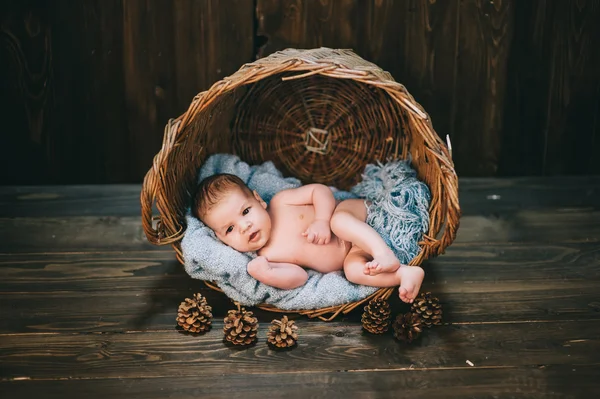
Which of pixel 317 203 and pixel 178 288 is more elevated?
pixel 317 203

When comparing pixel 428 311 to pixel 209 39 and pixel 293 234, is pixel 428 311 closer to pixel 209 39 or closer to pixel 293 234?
pixel 293 234

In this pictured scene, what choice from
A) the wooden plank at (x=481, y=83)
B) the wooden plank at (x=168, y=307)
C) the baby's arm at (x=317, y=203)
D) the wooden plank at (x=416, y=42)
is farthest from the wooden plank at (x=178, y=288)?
the wooden plank at (x=416, y=42)

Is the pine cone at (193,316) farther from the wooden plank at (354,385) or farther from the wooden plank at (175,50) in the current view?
the wooden plank at (175,50)

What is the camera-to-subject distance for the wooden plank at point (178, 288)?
1640 mm

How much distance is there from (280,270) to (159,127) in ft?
3.01

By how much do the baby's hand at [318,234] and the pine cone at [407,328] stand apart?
280mm

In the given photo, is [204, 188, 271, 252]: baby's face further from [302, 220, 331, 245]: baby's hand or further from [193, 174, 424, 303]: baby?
[302, 220, 331, 245]: baby's hand

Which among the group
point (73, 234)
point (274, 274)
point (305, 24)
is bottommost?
point (73, 234)

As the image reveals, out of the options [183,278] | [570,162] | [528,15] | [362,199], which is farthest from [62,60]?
[570,162]

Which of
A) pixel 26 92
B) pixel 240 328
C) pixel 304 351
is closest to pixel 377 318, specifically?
pixel 304 351

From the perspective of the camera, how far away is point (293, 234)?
5.67 ft

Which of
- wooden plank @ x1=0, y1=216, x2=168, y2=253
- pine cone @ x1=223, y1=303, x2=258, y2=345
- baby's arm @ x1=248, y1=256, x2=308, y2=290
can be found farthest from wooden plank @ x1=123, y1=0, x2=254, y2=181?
pine cone @ x1=223, y1=303, x2=258, y2=345

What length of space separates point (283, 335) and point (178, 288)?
1.33 feet

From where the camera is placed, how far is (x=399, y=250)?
1714mm
